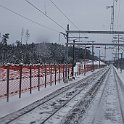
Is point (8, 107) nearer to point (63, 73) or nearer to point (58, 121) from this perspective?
point (58, 121)

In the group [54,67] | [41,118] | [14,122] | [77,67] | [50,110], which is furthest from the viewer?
[77,67]

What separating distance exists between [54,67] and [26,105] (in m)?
16.4

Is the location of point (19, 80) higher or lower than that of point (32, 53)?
lower

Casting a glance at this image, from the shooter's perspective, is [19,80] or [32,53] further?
[32,53]

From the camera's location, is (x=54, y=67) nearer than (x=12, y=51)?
Yes

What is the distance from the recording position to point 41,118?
12.2 metres

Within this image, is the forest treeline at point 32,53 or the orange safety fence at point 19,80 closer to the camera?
the orange safety fence at point 19,80

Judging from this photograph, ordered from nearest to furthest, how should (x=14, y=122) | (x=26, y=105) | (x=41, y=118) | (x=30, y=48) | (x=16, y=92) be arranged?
1. (x=14, y=122)
2. (x=41, y=118)
3. (x=26, y=105)
4. (x=16, y=92)
5. (x=30, y=48)

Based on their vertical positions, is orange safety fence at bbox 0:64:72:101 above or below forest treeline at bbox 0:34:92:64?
below

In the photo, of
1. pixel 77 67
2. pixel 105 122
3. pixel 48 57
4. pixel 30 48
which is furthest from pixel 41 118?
pixel 30 48

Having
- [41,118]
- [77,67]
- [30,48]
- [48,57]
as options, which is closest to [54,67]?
[41,118]

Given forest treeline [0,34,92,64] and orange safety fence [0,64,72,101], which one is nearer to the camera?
orange safety fence [0,64,72,101]

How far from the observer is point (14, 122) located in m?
11.4

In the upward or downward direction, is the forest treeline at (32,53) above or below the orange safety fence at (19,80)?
above
